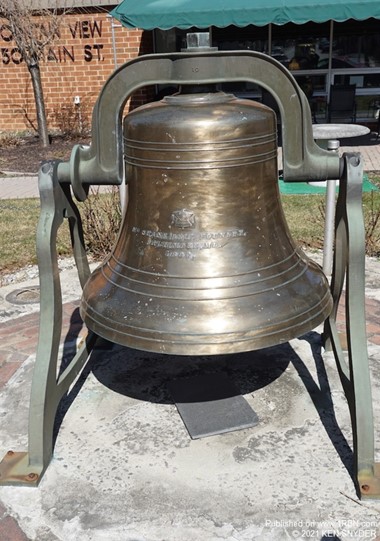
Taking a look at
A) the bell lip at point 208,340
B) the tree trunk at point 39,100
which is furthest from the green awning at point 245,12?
the bell lip at point 208,340

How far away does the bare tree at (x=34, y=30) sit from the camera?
939 cm

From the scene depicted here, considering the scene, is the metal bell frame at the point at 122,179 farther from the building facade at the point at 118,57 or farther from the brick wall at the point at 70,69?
the brick wall at the point at 70,69

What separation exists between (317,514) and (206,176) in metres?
1.44

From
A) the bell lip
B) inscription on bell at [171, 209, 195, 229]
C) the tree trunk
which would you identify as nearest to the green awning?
the tree trunk

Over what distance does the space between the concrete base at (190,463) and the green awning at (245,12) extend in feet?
21.0

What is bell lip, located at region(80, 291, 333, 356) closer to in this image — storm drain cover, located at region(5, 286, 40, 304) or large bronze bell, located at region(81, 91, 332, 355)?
large bronze bell, located at region(81, 91, 332, 355)

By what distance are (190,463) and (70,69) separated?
1011 centimetres

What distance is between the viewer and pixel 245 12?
27.3ft

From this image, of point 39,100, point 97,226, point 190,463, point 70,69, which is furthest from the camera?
point 70,69

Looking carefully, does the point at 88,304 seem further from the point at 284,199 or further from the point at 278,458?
the point at 284,199

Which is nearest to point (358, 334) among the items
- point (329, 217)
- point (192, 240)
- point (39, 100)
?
point (192, 240)

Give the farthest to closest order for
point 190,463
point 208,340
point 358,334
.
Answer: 1. point 190,463
2. point 358,334
3. point 208,340

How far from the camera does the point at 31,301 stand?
444cm

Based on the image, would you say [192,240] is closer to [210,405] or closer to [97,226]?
[210,405]
